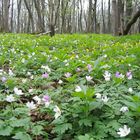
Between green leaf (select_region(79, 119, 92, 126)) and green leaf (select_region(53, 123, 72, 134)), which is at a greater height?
green leaf (select_region(79, 119, 92, 126))

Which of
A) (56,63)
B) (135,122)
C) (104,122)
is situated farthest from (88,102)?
(56,63)

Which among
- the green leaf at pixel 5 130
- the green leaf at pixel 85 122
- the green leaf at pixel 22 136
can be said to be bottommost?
the green leaf at pixel 22 136

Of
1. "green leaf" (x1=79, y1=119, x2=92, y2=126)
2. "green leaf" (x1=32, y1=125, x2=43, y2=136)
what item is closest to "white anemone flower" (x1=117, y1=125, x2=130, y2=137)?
"green leaf" (x1=79, y1=119, x2=92, y2=126)

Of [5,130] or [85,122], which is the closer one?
[5,130]

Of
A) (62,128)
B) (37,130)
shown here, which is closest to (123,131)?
(62,128)

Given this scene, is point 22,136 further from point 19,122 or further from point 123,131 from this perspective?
point 123,131

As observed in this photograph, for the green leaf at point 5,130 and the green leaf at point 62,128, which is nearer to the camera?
the green leaf at point 5,130

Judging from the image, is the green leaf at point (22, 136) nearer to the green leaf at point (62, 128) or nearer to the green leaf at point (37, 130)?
the green leaf at point (37, 130)

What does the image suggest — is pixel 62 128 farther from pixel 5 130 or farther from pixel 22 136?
pixel 5 130

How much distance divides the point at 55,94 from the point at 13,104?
1.55 feet

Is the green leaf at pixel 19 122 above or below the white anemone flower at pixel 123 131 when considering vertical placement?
above

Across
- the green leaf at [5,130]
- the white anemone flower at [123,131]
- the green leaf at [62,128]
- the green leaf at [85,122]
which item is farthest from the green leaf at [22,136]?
the white anemone flower at [123,131]

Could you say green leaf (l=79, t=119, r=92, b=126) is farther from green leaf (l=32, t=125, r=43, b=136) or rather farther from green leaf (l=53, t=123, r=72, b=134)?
green leaf (l=32, t=125, r=43, b=136)

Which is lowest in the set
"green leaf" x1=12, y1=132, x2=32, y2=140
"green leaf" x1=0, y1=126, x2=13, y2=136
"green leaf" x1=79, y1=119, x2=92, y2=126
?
"green leaf" x1=12, y1=132, x2=32, y2=140
